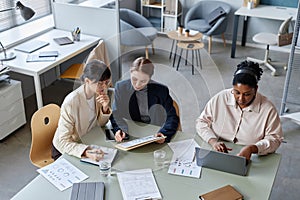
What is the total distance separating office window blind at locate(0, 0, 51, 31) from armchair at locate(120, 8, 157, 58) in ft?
3.26

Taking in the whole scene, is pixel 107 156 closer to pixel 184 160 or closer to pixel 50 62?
pixel 184 160

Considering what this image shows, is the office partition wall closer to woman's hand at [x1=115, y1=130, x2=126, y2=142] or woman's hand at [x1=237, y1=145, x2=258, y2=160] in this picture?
woman's hand at [x1=115, y1=130, x2=126, y2=142]

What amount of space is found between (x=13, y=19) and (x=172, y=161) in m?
3.13

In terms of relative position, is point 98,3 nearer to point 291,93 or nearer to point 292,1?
point 291,93

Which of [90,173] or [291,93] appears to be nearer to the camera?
[90,173]

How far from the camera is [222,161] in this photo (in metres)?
2.13

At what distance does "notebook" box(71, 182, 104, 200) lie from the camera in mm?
1983

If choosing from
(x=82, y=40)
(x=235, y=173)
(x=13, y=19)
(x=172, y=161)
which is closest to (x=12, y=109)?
(x=82, y=40)

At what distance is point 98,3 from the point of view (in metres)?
4.47

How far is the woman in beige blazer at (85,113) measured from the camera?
7.62 ft

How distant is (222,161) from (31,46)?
2.69 meters

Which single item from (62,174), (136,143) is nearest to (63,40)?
(136,143)

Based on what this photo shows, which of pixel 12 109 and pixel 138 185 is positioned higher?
pixel 138 185

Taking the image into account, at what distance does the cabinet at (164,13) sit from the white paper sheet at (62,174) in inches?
172
